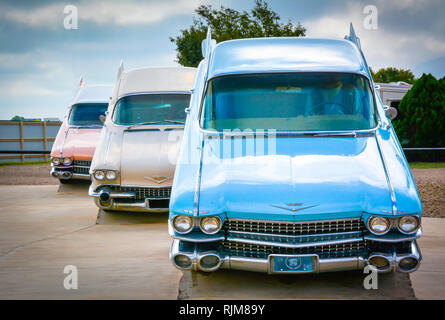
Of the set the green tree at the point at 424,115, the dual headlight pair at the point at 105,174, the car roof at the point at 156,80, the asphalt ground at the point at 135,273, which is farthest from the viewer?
the green tree at the point at 424,115

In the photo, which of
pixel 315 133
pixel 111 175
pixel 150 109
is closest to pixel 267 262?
pixel 315 133

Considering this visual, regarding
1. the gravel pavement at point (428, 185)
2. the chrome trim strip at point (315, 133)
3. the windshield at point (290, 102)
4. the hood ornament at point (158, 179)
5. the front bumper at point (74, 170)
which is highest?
the windshield at point (290, 102)

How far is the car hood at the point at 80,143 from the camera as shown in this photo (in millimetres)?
12422

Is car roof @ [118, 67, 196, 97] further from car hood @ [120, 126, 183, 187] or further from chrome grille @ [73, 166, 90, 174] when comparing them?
chrome grille @ [73, 166, 90, 174]

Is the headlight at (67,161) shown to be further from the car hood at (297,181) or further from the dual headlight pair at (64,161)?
the car hood at (297,181)

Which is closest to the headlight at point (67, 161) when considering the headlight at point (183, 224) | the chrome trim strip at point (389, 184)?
the headlight at point (183, 224)

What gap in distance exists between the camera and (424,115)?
2264 cm

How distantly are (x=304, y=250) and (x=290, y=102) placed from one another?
196 cm

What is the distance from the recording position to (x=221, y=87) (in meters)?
6.16

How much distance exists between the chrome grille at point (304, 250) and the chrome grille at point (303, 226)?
13cm

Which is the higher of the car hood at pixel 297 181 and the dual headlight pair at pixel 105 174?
the car hood at pixel 297 181

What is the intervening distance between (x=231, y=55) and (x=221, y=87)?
60cm

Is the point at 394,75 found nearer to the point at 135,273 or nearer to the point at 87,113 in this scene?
the point at 87,113
